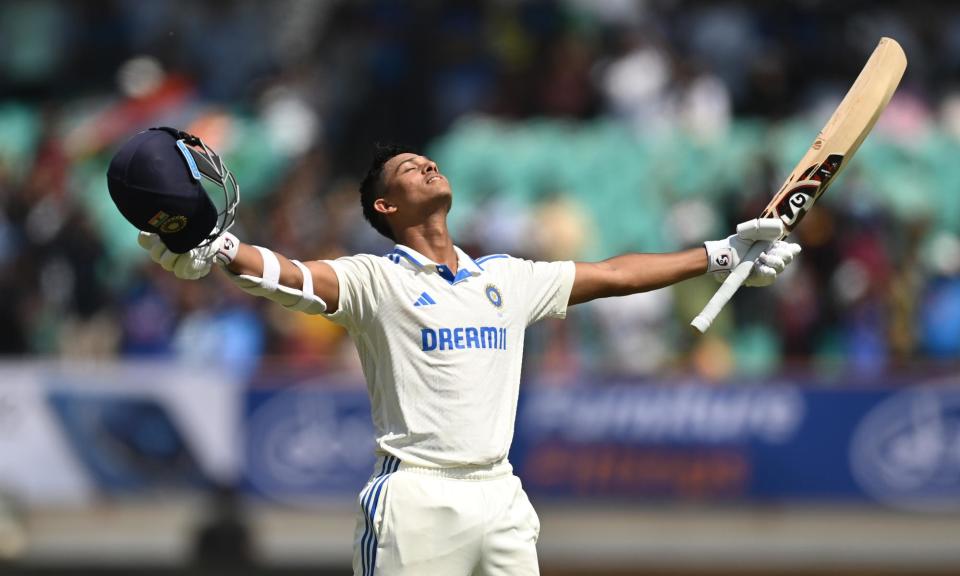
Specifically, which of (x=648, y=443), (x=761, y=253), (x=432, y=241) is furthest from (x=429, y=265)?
(x=648, y=443)

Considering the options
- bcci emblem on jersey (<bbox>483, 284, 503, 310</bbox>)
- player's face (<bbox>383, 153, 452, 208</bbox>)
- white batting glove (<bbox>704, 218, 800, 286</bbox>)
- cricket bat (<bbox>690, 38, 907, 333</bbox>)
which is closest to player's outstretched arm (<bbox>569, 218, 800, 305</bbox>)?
white batting glove (<bbox>704, 218, 800, 286</bbox>)

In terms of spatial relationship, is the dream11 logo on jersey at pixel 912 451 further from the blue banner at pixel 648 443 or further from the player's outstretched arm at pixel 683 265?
the player's outstretched arm at pixel 683 265

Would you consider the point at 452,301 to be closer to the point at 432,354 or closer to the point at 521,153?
the point at 432,354

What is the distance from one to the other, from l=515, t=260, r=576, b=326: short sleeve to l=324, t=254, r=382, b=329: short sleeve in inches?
20.1

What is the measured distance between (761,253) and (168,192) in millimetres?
1960

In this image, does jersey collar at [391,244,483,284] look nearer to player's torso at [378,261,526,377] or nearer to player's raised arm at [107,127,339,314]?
player's torso at [378,261,526,377]

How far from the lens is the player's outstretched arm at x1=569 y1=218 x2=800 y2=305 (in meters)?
5.15

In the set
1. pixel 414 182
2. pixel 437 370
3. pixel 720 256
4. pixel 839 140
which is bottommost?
pixel 437 370

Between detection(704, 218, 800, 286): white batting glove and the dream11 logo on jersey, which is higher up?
the dream11 logo on jersey

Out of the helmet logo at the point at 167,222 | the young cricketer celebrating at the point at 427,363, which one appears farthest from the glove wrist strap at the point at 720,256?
the helmet logo at the point at 167,222

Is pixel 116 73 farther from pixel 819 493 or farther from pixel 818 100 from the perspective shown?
pixel 819 493

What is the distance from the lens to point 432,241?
16.5ft

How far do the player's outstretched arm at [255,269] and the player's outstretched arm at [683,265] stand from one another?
0.92 m

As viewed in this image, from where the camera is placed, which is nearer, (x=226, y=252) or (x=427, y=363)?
(x=226, y=252)
